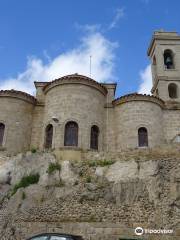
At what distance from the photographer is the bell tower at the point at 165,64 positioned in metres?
28.4

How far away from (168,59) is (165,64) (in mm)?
659

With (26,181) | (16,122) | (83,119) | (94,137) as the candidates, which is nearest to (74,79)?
(83,119)

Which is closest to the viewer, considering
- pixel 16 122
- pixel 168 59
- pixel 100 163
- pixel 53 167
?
pixel 53 167

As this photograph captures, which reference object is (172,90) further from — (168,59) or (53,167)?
Result: (53,167)

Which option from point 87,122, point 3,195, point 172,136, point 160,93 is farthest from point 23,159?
point 160,93

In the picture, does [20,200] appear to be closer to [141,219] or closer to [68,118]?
[141,219]

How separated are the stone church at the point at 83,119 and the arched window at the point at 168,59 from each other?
681cm

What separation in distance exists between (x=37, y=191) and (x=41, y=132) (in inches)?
310

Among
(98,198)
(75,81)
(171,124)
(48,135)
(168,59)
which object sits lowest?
(98,198)

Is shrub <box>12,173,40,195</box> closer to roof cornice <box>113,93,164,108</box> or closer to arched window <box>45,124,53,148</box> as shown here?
arched window <box>45,124,53,148</box>

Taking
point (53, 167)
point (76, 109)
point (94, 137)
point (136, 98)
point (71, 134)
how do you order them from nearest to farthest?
point (53, 167) < point (71, 134) < point (76, 109) < point (94, 137) < point (136, 98)

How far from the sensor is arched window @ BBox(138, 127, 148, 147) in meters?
22.8

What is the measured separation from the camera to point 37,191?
53.5 ft

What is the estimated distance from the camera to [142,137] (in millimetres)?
22953
